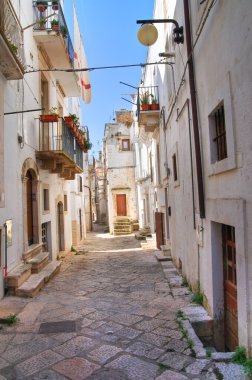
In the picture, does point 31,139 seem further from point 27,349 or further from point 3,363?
point 3,363

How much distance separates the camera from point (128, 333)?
488 centimetres

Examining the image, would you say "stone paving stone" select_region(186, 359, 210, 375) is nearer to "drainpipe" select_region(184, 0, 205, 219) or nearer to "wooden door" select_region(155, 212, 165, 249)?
"drainpipe" select_region(184, 0, 205, 219)

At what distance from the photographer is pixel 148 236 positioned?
19297 mm

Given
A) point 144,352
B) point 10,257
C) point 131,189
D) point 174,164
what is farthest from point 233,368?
point 131,189

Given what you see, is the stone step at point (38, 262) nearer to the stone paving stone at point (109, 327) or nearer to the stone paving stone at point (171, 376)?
the stone paving stone at point (109, 327)

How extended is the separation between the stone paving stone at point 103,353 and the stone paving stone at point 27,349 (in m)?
0.67

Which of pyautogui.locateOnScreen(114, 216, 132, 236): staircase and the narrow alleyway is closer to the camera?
the narrow alleyway

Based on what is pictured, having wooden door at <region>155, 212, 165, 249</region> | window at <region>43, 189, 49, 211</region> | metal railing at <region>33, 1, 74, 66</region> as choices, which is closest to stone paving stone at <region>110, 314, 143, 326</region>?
window at <region>43, 189, 49, 211</region>

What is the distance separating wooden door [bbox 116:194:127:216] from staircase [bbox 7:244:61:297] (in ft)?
56.1

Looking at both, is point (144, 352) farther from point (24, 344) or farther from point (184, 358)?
point (24, 344)

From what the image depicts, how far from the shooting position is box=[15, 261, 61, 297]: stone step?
6906mm

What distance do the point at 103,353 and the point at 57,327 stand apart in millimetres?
1319

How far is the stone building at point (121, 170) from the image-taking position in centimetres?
2700

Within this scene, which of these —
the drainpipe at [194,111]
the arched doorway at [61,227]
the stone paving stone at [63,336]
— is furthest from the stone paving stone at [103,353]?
the arched doorway at [61,227]
